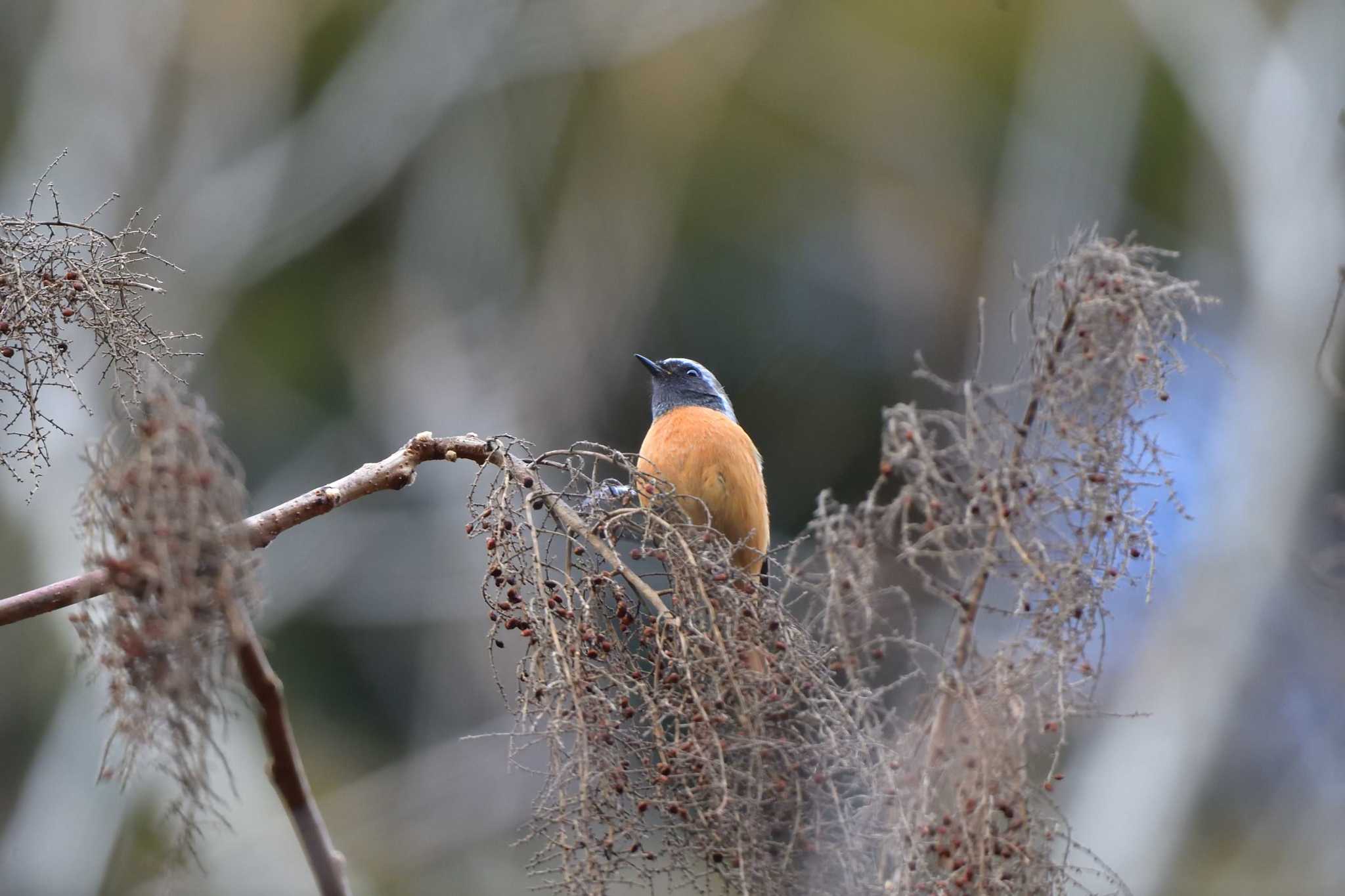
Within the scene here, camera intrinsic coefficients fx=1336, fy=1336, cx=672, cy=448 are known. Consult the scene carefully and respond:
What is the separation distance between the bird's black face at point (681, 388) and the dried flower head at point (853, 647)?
199cm

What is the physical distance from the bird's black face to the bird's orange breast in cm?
49

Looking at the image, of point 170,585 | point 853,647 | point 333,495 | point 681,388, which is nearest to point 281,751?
point 170,585

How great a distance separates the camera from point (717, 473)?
4965 millimetres

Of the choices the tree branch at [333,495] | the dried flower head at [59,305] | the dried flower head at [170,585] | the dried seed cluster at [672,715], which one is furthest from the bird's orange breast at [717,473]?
the dried flower head at [170,585]

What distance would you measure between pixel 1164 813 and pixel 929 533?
8.54 meters

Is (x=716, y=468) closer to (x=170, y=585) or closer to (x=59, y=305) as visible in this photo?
(x=59, y=305)

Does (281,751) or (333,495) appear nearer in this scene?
(281,751)

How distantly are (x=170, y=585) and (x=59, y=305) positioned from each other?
119 centimetres

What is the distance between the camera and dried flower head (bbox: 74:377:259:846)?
1.85m

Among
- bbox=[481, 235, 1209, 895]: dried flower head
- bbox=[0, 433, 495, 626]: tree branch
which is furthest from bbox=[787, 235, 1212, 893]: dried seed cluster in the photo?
bbox=[0, 433, 495, 626]: tree branch

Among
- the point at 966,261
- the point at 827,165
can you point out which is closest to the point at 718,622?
the point at 966,261

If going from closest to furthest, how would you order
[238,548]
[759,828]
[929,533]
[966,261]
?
[238,548] → [759,828] → [929,533] → [966,261]

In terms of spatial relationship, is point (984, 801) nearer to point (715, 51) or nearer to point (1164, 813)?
point (1164, 813)

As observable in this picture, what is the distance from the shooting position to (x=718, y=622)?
270 centimetres
